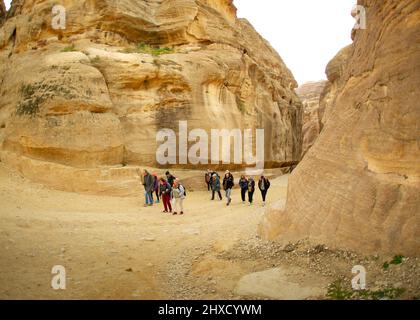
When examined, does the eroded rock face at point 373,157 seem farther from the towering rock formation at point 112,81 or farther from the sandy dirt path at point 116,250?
A: the towering rock formation at point 112,81

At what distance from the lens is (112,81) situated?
55.6 ft

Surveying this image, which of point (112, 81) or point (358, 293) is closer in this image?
point (358, 293)

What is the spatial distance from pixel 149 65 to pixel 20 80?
594 cm

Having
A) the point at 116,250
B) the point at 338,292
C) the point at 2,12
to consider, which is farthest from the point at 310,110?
the point at 338,292

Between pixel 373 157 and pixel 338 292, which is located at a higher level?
pixel 373 157

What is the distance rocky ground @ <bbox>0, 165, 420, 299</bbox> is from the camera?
5270 mm

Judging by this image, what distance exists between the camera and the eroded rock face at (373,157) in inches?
216

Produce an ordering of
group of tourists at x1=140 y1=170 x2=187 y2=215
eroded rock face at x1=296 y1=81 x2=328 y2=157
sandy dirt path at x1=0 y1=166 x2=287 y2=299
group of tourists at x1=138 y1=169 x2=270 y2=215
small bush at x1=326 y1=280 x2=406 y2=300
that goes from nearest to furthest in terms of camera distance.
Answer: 1. small bush at x1=326 y1=280 x2=406 y2=300
2. sandy dirt path at x1=0 y1=166 x2=287 y2=299
3. group of tourists at x1=140 y1=170 x2=187 y2=215
4. group of tourists at x1=138 y1=169 x2=270 y2=215
5. eroded rock face at x1=296 y1=81 x2=328 y2=157

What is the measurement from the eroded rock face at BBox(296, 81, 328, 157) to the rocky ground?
36.3 metres

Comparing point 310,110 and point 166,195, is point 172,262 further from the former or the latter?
point 310,110

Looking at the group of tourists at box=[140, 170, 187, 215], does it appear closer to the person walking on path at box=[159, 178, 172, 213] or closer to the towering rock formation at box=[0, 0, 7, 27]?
the person walking on path at box=[159, 178, 172, 213]

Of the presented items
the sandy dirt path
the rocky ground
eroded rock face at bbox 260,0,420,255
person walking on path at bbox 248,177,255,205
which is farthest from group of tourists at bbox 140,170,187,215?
eroded rock face at bbox 260,0,420,255

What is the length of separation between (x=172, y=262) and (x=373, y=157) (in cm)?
419

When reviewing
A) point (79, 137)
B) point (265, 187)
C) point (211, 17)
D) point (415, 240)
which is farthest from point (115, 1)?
point (415, 240)
